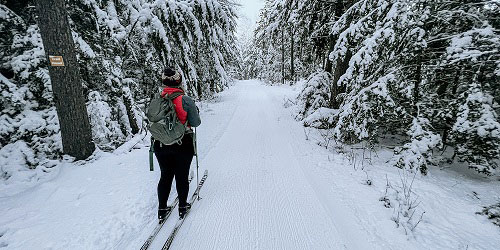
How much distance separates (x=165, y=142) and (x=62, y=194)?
2512 mm

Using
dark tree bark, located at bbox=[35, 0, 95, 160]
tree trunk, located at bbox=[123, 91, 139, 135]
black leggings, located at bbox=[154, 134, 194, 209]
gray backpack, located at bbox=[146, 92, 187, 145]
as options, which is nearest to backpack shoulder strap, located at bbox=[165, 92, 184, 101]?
gray backpack, located at bbox=[146, 92, 187, 145]

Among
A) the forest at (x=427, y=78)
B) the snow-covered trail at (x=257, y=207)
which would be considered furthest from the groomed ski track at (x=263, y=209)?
the forest at (x=427, y=78)

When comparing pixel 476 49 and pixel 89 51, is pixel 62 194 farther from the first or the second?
pixel 476 49

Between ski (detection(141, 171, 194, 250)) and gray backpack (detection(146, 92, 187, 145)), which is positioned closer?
ski (detection(141, 171, 194, 250))

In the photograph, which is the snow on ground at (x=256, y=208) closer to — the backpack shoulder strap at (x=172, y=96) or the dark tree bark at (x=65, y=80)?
the dark tree bark at (x=65, y=80)

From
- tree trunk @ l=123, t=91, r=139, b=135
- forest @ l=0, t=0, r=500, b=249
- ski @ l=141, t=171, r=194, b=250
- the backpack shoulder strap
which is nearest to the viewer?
ski @ l=141, t=171, r=194, b=250

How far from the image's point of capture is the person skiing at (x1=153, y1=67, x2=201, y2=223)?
129 inches

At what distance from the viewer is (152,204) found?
390cm

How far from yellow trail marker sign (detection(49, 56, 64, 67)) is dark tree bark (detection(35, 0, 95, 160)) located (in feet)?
0.19

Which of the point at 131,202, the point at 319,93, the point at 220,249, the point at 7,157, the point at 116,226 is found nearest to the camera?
the point at 220,249

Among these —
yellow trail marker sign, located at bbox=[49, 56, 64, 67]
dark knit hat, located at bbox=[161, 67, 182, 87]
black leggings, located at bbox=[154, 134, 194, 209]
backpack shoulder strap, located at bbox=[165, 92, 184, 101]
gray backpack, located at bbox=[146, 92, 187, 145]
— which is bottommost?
black leggings, located at bbox=[154, 134, 194, 209]

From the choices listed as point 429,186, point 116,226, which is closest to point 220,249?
point 116,226

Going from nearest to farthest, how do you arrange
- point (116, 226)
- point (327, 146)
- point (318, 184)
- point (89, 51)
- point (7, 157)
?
1. point (116, 226)
2. point (318, 184)
3. point (7, 157)
4. point (89, 51)
5. point (327, 146)

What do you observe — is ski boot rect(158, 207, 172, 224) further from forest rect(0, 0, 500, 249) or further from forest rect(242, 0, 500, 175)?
forest rect(242, 0, 500, 175)
